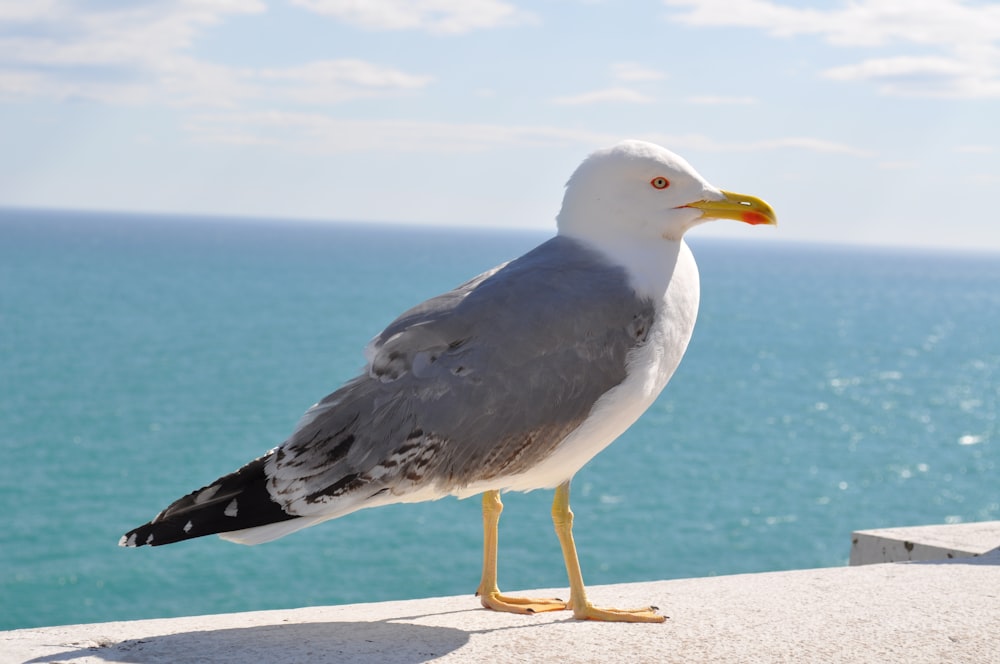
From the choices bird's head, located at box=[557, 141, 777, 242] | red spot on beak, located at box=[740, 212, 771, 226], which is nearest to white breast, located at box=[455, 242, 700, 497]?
bird's head, located at box=[557, 141, 777, 242]

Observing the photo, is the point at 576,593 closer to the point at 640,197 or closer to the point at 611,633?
the point at 611,633

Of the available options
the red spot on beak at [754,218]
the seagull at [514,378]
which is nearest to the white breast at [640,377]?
the seagull at [514,378]

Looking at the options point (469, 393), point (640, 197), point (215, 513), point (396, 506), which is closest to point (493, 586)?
point (469, 393)

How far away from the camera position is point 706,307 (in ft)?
395

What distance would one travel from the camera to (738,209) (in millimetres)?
5191

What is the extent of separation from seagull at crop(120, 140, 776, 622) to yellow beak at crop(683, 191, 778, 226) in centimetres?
1

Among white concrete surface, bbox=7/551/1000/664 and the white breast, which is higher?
the white breast

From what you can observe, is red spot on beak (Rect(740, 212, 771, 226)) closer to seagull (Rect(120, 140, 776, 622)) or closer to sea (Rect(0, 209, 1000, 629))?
seagull (Rect(120, 140, 776, 622))

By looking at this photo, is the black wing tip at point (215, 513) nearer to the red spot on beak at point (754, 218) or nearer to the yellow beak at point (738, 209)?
the yellow beak at point (738, 209)

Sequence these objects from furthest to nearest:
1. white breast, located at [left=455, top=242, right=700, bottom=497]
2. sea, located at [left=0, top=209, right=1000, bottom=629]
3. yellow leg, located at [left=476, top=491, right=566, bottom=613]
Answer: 1. sea, located at [left=0, top=209, right=1000, bottom=629]
2. yellow leg, located at [left=476, top=491, right=566, bottom=613]
3. white breast, located at [left=455, top=242, right=700, bottom=497]

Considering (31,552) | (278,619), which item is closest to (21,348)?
(31,552)

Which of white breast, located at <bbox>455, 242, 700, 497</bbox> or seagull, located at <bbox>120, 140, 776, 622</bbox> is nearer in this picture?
seagull, located at <bbox>120, 140, 776, 622</bbox>

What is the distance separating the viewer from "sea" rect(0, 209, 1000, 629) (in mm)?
29734

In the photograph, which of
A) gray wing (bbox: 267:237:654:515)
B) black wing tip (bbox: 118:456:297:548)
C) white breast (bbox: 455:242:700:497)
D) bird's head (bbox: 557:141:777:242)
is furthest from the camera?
bird's head (bbox: 557:141:777:242)
